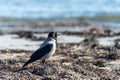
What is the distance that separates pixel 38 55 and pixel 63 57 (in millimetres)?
2383

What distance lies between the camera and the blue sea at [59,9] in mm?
36906

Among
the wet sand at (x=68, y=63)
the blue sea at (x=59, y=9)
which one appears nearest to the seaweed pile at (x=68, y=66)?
the wet sand at (x=68, y=63)

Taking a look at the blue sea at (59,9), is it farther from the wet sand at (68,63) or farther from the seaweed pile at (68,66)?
the seaweed pile at (68,66)

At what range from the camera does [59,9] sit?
4231 cm

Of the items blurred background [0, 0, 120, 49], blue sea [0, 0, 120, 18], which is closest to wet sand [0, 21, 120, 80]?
blurred background [0, 0, 120, 49]

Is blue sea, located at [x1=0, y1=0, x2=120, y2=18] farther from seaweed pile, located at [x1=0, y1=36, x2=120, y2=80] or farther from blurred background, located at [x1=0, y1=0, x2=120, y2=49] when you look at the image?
seaweed pile, located at [x1=0, y1=36, x2=120, y2=80]

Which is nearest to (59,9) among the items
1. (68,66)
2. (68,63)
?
(68,63)

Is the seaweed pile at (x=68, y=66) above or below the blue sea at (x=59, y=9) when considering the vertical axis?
above

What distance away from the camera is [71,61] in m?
12.9

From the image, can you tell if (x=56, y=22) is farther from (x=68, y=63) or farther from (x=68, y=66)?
(x=68, y=66)

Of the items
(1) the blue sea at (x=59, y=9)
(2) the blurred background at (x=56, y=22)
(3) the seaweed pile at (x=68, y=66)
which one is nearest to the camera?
(3) the seaweed pile at (x=68, y=66)

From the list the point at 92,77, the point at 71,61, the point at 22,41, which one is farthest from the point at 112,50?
the point at 22,41

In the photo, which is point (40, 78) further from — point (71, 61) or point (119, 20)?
point (119, 20)

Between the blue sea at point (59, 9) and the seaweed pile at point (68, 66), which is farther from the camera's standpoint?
the blue sea at point (59, 9)
